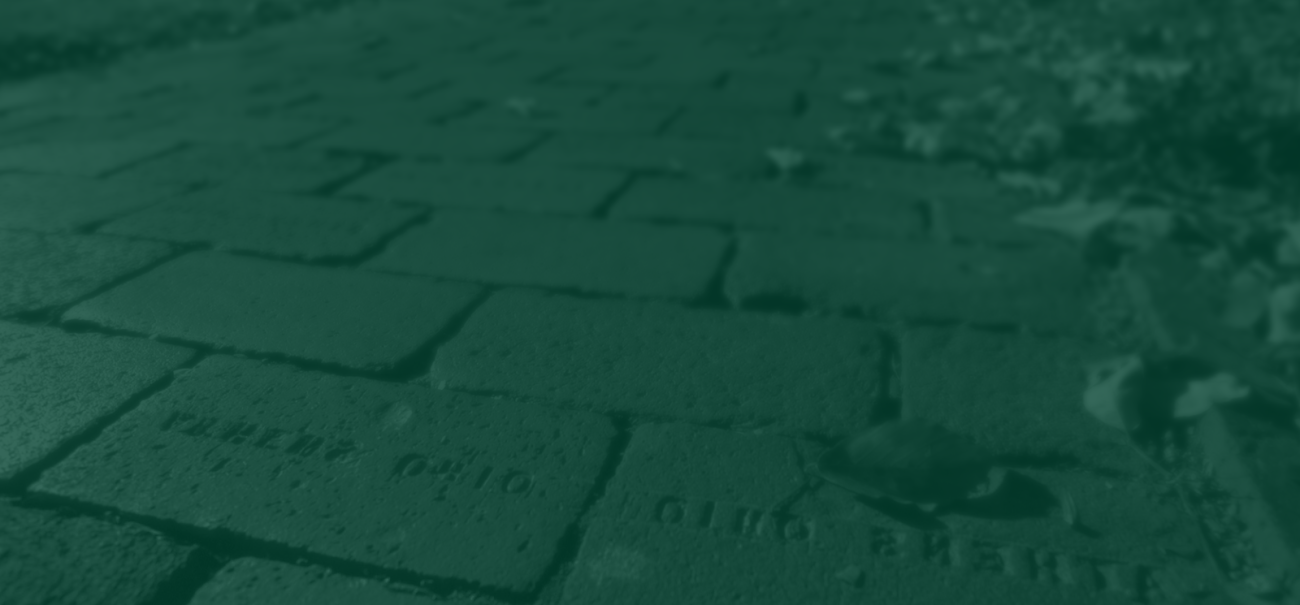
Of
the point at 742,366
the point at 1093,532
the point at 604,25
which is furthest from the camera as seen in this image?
the point at 604,25

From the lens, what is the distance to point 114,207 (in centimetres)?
218

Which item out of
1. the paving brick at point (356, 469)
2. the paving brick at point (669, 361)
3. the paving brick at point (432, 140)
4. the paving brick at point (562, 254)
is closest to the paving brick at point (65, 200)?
the paving brick at point (432, 140)

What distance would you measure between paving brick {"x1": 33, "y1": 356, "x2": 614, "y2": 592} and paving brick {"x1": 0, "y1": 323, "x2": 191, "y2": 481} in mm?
50

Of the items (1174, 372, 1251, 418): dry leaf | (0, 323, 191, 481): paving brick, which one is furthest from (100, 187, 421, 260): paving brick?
(1174, 372, 1251, 418): dry leaf

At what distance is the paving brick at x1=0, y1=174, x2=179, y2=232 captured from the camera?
2084 millimetres

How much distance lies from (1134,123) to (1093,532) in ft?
6.36

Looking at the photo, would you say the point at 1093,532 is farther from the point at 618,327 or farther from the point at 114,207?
the point at 114,207

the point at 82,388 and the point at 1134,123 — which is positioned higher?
the point at 82,388

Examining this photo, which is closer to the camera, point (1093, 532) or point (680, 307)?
point (1093, 532)

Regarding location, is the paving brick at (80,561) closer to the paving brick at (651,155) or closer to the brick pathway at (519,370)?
the brick pathway at (519,370)

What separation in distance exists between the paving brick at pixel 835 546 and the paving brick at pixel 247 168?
1575mm

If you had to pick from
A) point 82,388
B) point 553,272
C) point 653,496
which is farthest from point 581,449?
point 82,388

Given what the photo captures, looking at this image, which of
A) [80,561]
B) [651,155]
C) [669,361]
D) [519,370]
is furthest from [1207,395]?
[651,155]

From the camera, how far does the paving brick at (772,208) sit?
7.09 feet
